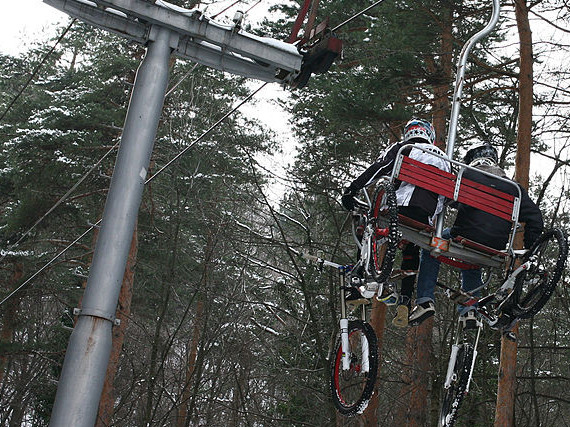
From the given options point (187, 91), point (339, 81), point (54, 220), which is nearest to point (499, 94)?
point (339, 81)

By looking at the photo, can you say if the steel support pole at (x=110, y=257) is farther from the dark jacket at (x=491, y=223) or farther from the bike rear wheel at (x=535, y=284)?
the bike rear wheel at (x=535, y=284)

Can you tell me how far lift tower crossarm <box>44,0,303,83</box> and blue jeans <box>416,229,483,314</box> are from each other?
2090 mm

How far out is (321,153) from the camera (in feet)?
47.8

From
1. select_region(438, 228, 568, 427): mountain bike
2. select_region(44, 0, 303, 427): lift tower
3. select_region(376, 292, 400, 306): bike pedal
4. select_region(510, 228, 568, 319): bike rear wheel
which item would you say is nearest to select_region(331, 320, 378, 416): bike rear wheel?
select_region(376, 292, 400, 306): bike pedal

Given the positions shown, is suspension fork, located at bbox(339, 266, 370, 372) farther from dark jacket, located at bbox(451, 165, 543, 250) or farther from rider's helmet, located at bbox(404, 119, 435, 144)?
rider's helmet, located at bbox(404, 119, 435, 144)

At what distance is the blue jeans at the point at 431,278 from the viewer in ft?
19.9

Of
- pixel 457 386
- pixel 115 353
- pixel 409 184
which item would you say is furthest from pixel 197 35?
pixel 115 353

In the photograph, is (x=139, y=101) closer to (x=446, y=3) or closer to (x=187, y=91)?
(x=446, y=3)

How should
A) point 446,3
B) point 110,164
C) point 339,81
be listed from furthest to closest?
point 110,164 < point 339,81 < point 446,3

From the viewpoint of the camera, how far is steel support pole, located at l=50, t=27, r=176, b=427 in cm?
493

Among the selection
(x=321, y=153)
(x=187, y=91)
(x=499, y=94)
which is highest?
(x=187, y=91)

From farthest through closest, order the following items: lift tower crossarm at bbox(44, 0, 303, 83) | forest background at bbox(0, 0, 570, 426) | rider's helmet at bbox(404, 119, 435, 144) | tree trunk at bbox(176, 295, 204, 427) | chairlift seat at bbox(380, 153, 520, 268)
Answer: tree trunk at bbox(176, 295, 204, 427) < forest background at bbox(0, 0, 570, 426) < rider's helmet at bbox(404, 119, 435, 144) < lift tower crossarm at bbox(44, 0, 303, 83) < chairlift seat at bbox(380, 153, 520, 268)

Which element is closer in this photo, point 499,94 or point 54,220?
point 499,94

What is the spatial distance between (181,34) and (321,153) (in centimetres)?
862
